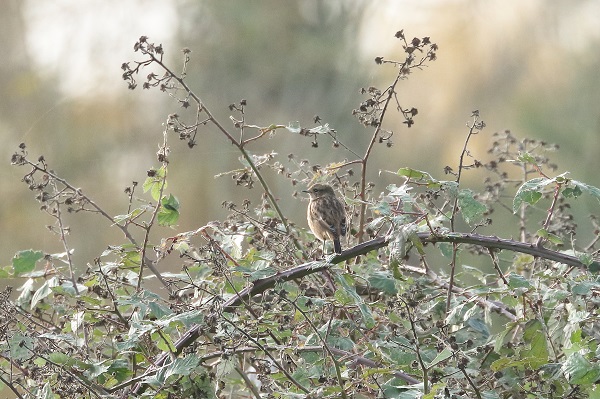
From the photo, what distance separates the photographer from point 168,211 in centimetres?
193

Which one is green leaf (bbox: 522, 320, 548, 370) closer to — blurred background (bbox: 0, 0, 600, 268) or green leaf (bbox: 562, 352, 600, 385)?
green leaf (bbox: 562, 352, 600, 385)

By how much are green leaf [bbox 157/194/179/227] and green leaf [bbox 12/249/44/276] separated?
1.04 feet

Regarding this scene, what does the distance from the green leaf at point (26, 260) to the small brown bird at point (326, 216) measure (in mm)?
746

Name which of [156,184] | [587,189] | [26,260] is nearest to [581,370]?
[587,189]

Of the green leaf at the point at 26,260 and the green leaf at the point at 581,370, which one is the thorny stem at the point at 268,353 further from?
the green leaf at the point at 26,260

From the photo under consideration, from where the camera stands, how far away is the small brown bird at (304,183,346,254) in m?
2.69

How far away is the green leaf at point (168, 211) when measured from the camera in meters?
1.92

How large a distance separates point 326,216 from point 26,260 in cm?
117

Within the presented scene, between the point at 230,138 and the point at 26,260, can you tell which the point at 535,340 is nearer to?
the point at 230,138

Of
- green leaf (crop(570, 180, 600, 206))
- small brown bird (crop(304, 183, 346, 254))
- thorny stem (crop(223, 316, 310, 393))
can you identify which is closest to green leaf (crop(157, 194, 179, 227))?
thorny stem (crop(223, 316, 310, 393))

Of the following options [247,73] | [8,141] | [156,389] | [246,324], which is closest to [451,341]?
[246,324]

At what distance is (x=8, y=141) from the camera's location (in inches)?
498

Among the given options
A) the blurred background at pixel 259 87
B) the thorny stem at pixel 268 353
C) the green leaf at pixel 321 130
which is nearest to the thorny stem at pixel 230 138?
Answer: the green leaf at pixel 321 130

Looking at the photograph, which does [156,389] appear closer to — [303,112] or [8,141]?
[8,141]
